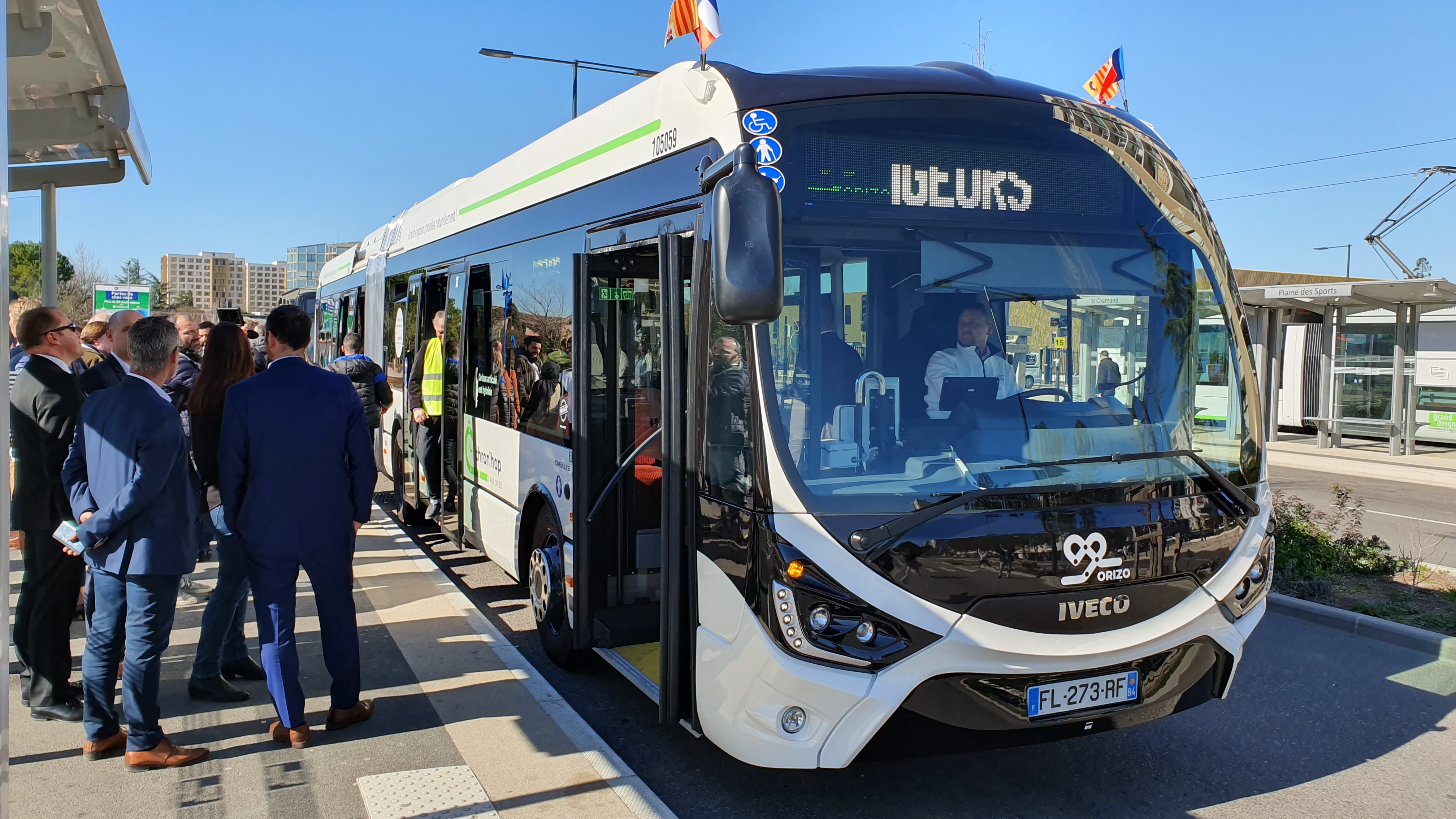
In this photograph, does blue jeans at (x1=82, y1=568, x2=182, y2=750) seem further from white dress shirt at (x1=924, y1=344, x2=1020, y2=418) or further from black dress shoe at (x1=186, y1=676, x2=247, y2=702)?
white dress shirt at (x1=924, y1=344, x2=1020, y2=418)

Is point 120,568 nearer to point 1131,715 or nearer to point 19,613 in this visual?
point 19,613

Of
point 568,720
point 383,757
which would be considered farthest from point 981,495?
point 383,757

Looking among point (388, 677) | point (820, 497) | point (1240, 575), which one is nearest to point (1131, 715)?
point (1240, 575)

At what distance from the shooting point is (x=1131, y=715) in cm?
392

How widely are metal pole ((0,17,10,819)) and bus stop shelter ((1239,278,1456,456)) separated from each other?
56.7 feet

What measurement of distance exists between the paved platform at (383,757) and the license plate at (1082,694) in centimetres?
147

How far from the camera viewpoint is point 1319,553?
317 inches

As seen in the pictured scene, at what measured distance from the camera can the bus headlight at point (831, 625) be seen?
359 centimetres

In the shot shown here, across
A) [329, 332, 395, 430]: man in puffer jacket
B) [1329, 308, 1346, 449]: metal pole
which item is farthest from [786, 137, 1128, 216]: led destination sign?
[1329, 308, 1346, 449]: metal pole

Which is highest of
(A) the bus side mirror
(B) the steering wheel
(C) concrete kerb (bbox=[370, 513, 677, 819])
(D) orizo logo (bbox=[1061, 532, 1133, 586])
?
(A) the bus side mirror

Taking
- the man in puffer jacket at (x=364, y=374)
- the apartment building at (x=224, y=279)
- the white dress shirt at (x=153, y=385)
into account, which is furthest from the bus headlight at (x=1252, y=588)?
the apartment building at (x=224, y=279)

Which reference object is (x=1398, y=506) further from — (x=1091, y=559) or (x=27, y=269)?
(x=27, y=269)

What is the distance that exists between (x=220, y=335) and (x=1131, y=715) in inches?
166

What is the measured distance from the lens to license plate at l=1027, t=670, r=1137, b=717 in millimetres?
3746
